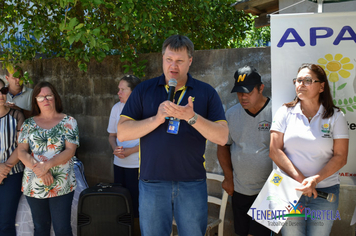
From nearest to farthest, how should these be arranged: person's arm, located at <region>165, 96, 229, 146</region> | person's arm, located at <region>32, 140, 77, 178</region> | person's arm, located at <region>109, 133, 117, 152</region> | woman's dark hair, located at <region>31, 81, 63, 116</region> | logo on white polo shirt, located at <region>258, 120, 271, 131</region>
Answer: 1. person's arm, located at <region>165, 96, 229, 146</region>
2. logo on white polo shirt, located at <region>258, 120, 271, 131</region>
3. person's arm, located at <region>32, 140, 77, 178</region>
4. woman's dark hair, located at <region>31, 81, 63, 116</region>
5. person's arm, located at <region>109, 133, 117, 152</region>

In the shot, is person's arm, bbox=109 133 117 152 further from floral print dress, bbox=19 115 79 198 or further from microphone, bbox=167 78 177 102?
microphone, bbox=167 78 177 102

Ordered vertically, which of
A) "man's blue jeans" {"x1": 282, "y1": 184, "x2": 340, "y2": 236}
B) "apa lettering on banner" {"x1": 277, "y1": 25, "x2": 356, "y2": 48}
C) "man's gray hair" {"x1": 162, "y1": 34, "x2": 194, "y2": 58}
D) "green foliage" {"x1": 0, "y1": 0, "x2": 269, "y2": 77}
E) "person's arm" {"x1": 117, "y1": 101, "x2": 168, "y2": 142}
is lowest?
"man's blue jeans" {"x1": 282, "y1": 184, "x2": 340, "y2": 236}

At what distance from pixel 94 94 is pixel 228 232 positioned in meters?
2.55

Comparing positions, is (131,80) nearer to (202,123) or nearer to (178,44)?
(178,44)

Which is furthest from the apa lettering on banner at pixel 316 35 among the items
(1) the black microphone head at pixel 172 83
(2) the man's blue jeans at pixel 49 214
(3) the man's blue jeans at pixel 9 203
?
(3) the man's blue jeans at pixel 9 203

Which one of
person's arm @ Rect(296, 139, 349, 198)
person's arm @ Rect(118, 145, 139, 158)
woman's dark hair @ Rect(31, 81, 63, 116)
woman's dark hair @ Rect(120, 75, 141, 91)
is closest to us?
person's arm @ Rect(296, 139, 349, 198)

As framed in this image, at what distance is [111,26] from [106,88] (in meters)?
0.84

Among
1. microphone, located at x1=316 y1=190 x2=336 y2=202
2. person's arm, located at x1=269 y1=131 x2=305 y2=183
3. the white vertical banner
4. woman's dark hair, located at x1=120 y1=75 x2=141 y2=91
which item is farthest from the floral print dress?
microphone, located at x1=316 y1=190 x2=336 y2=202

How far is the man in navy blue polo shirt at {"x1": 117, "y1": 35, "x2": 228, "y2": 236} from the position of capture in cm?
234

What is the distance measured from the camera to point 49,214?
3.53 metres

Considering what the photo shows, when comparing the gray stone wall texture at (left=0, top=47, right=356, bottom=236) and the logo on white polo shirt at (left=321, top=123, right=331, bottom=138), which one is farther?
the gray stone wall texture at (left=0, top=47, right=356, bottom=236)

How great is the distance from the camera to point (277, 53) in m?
A: 2.99

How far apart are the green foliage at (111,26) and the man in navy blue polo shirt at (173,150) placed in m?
1.19

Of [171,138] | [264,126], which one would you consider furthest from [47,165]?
[264,126]
